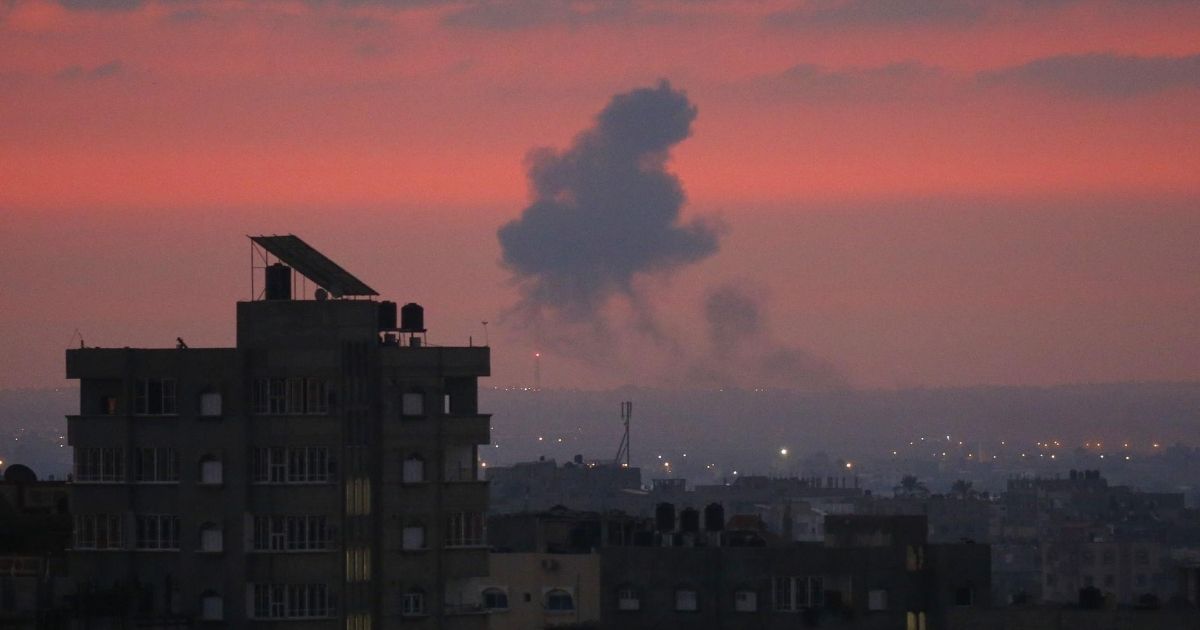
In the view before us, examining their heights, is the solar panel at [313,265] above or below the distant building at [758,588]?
above

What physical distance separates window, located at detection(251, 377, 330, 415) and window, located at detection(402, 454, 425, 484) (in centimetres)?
409

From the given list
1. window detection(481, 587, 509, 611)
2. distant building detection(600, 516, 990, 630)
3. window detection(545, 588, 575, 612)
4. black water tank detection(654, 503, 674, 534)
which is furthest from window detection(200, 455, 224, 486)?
black water tank detection(654, 503, 674, 534)

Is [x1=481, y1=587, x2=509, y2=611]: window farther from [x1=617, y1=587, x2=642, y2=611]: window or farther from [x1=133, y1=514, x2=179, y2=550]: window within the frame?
[x1=133, y1=514, x2=179, y2=550]: window

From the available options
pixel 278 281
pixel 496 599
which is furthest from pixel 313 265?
pixel 496 599

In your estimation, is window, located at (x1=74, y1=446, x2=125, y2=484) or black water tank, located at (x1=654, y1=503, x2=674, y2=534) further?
black water tank, located at (x1=654, y1=503, x2=674, y2=534)

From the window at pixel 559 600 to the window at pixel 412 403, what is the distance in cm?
1784

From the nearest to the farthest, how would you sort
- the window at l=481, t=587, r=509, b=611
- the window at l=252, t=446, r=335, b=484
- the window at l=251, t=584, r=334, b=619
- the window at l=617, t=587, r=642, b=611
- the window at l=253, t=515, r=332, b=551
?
the window at l=251, t=584, r=334, b=619 → the window at l=253, t=515, r=332, b=551 → the window at l=252, t=446, r=335, b=484 → the window at l=481, t=587, r=509, b=611 → the window at l=617, t=587, r=642, b=611

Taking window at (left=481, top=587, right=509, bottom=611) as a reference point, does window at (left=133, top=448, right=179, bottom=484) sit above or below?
above

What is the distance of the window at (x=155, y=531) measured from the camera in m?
100

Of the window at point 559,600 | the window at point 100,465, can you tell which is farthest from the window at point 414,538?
the window at point 559,600

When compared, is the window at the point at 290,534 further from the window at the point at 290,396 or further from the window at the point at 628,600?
the window at the point at 628,600

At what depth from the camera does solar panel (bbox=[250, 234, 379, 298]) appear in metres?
106

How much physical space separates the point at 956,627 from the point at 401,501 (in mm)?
26951

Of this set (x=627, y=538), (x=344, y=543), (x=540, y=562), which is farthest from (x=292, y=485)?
(x=627, y=538)
